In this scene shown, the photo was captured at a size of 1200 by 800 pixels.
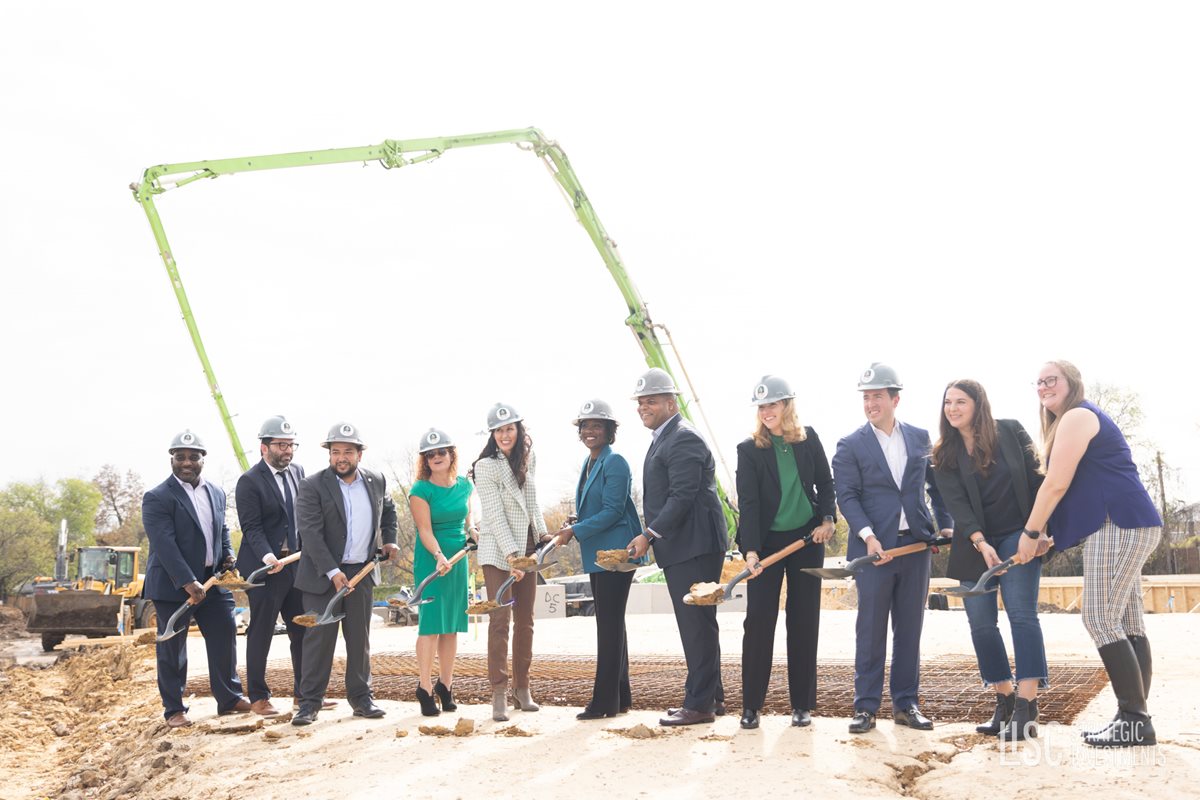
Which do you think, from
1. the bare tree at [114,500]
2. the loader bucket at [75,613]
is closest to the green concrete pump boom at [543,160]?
the loader bucket at [75,613]

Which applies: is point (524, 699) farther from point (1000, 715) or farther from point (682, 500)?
point (1000, 715)

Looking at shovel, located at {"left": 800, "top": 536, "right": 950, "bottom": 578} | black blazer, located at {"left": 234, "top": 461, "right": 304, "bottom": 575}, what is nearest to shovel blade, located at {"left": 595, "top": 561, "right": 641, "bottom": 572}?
shovel, located at {"left": 800, "top": 536, "right": 950, "bottom": 578}

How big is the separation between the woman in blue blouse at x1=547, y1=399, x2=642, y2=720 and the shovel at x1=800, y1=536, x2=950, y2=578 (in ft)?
3.59

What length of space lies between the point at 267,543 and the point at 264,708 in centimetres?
111

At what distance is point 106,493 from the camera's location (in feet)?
216

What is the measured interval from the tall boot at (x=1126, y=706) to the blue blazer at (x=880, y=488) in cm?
108

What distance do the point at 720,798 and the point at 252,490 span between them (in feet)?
14.0

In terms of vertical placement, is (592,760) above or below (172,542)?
below

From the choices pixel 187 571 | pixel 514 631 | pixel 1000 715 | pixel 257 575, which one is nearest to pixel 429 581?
pixel 514 631

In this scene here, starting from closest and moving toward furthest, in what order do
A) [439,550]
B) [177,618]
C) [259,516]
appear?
1. [439,550]
2. [177,618]
3. [259,516]

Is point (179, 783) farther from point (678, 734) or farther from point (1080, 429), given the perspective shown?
point (1080, 429)

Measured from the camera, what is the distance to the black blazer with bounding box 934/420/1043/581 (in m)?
5.17

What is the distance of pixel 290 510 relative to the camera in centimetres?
738

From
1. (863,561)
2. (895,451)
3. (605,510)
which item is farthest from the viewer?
(605,510)
